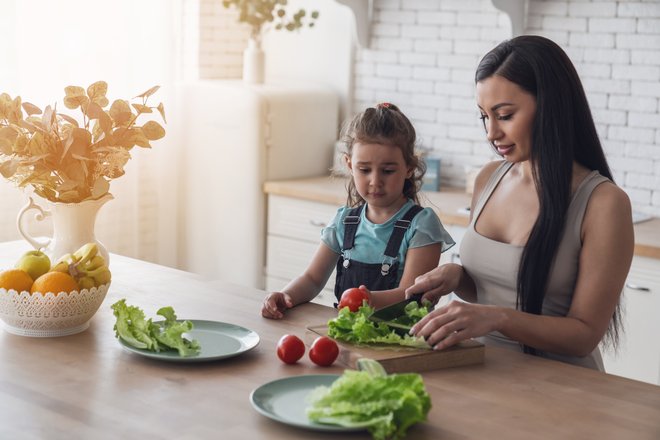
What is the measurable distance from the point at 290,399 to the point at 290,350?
235 millimetres

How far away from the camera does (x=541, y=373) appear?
200 centimetres

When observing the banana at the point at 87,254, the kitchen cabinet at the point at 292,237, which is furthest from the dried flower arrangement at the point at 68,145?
the kitchen cabinet at the point at 292,237

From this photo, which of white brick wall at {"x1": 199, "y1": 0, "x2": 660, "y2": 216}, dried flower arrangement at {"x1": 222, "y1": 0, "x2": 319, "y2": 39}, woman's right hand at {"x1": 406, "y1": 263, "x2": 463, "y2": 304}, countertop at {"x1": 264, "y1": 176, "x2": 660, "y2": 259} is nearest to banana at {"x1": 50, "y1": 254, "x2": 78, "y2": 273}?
woman's right hand at {"x1": 406, "y1": 263, "x2": 463, "y2": 304}

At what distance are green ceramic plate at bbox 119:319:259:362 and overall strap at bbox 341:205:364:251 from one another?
62 cm

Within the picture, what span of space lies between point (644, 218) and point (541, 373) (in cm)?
218

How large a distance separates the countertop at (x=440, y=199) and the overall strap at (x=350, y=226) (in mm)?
885

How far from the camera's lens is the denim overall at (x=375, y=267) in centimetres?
268

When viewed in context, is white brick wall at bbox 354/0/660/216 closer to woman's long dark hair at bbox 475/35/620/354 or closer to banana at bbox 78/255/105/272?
woman's long dark hair at bbox 475/35/620/354

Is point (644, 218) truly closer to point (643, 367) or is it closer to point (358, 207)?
point (643, 367)

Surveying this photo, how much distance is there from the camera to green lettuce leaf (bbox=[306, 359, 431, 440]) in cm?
156

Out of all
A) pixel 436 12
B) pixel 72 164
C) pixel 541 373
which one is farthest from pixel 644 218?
pixel 72 164

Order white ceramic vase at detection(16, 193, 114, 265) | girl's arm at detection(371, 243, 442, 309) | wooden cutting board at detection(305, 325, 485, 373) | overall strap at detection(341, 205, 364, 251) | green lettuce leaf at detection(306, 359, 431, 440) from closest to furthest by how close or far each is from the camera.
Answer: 1. green lettuce leaf at detection(306, 359, 431, 440)
2. wooden cutting board at detection(305, 325, 485, 373)
3. white ceramic vase at detection(16, 193, 114, 265)
4. girl's arm at detection(371, 243, 442, 309)
5. overall strap at detection(341, 205, 364, 251)

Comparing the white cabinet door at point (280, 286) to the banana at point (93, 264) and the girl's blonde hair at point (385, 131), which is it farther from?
the banana at point (93, 264)

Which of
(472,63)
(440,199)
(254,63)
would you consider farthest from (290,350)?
(254,63)
